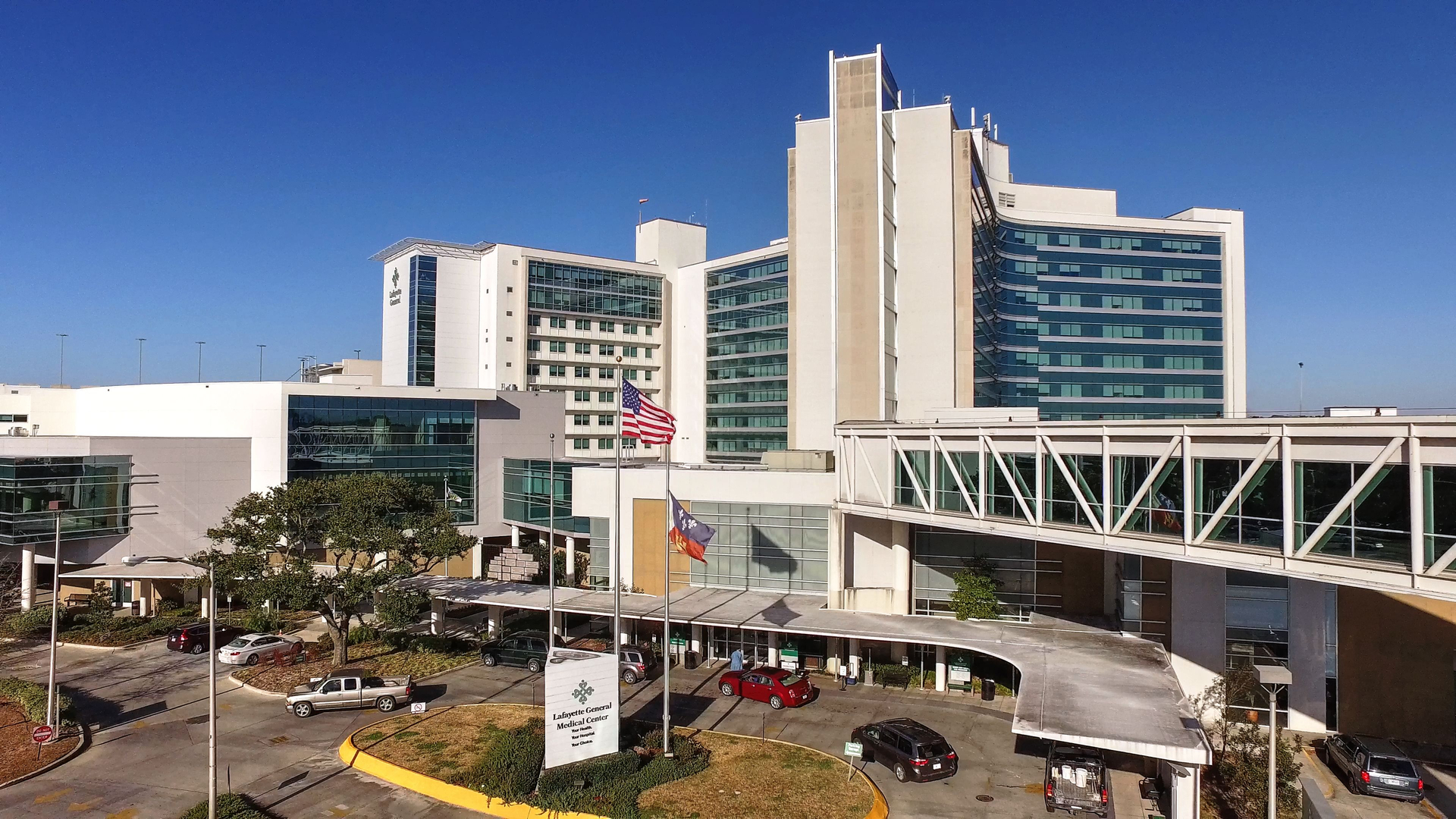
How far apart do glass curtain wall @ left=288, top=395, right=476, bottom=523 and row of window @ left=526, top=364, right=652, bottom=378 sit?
2105cm

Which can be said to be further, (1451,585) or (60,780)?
(60,780)

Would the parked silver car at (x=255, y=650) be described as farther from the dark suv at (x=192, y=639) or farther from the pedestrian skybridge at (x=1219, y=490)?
the pedestrian skybridge at (x=1219, y=490)

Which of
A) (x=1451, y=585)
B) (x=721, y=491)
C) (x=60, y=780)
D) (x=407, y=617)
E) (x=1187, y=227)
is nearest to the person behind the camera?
(x=1451, y=585)

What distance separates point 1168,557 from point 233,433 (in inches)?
2413

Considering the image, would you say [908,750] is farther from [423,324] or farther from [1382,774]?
[423,324]

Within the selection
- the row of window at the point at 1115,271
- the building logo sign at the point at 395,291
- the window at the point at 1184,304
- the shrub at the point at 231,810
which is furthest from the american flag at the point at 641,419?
the window at the point at 1184,304

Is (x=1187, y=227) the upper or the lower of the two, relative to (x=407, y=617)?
upper

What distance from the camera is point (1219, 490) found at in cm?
2486

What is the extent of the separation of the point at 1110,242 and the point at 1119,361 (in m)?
12.4

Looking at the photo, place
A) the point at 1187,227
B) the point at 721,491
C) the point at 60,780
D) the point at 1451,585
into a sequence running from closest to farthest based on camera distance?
1. the point at 1451,585
2. the point at 60,780
3. the point at 721,491
4. the point at 1187,227

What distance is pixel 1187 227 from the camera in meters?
88.4

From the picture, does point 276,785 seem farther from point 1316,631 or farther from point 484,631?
point 1316,631

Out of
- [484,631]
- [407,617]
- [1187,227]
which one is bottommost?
[484,631]

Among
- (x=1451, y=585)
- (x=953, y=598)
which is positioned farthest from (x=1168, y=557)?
(x=953, y=598)
